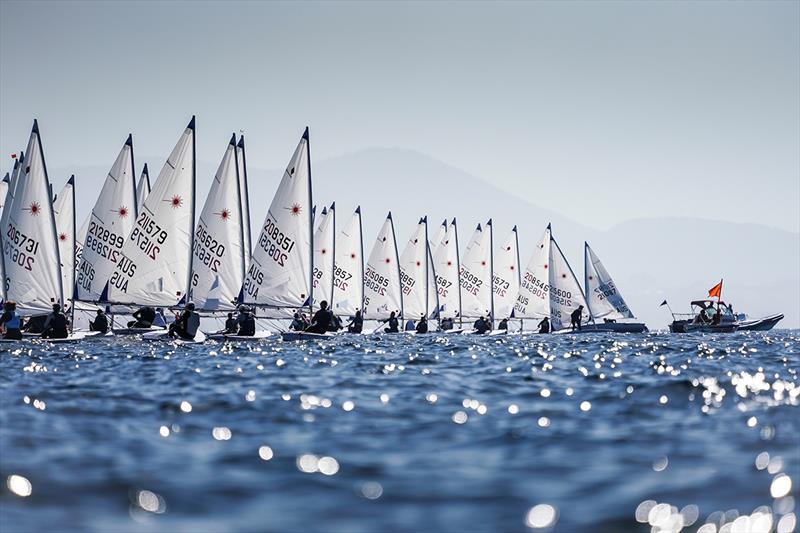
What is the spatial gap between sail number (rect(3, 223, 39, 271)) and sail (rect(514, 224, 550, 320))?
149 feet

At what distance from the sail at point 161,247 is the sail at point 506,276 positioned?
42395mm

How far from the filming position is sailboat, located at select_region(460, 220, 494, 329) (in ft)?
251

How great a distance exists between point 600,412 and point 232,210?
31949 mm

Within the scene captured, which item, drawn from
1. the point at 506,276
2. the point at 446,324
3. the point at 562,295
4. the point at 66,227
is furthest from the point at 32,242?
the point at 506,276

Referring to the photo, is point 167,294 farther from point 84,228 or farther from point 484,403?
point 484,403

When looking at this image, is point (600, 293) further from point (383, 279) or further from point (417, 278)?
point (383, 279)

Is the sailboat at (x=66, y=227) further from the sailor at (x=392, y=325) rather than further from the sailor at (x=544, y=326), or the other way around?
the sailor at (x=544, y=326)

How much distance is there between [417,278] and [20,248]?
4067cm

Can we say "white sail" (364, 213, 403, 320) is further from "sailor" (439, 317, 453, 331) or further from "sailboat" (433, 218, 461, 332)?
"sailboat" (433, 218, 461, 332)

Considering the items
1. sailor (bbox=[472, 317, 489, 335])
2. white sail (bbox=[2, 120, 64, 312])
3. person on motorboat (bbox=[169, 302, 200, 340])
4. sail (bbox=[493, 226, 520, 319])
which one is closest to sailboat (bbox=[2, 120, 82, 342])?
white sail (bbox=[2, 120, 64, 312])

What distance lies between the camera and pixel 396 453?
8.35 m

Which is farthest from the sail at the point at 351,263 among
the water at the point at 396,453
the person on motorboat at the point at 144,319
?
the water at the point at 396,453

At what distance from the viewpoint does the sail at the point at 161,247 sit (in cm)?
3859

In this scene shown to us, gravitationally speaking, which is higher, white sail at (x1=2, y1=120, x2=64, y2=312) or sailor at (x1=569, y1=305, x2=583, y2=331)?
white sail at (x1=2, y1=120, x2=64, y2=312)
